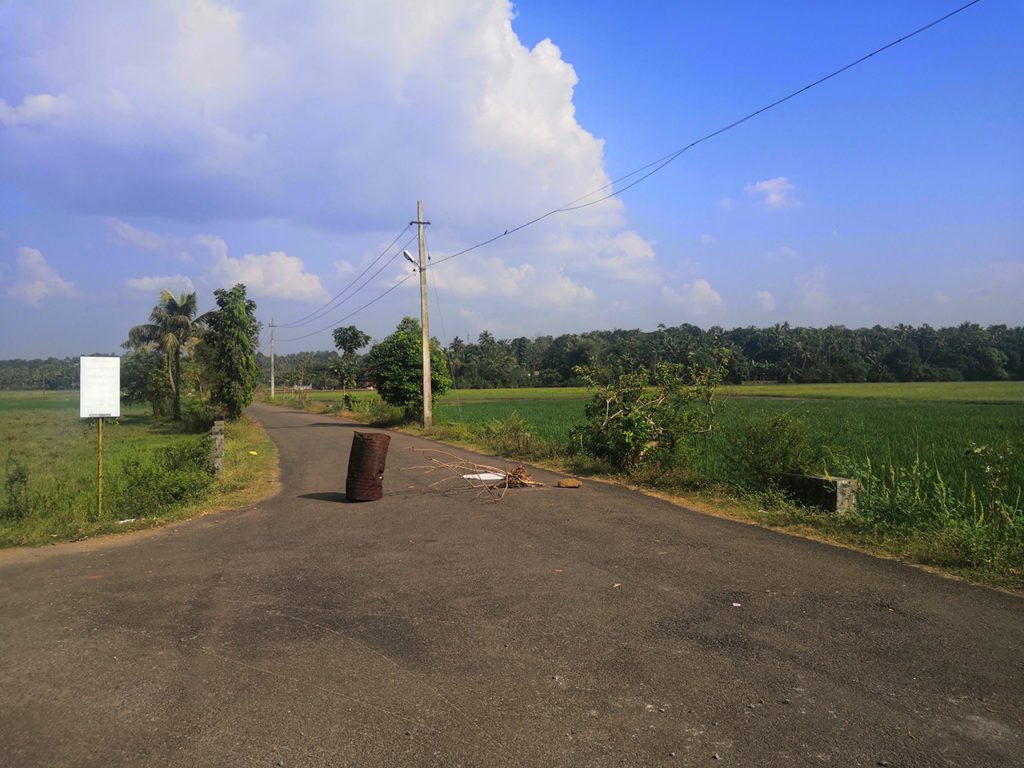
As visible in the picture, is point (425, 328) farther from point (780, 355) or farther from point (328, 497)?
point (780, 355)

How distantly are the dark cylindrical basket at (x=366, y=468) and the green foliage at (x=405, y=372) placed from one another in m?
18.8

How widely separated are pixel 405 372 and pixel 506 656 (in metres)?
26.4

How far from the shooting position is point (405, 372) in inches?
1193

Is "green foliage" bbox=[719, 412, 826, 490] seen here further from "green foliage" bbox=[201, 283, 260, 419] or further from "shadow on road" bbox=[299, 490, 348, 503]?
"green foliage" bbox=[201, 283, 260, 419]

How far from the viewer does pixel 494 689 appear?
399 cm

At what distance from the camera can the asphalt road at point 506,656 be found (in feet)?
11.1

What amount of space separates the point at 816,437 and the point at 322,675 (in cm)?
918

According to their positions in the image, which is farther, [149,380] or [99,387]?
[149,380]

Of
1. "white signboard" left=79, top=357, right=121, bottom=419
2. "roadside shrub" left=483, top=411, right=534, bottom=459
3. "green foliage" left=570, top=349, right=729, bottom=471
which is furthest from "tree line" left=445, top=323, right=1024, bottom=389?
"white signboard" left=79, top=357, right=121, bottom=419

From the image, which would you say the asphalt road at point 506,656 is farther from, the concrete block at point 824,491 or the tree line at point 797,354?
the tree line at point 797,354

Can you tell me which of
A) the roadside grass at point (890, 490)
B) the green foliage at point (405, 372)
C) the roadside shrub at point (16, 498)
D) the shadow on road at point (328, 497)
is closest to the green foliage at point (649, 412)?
the roadside grass at point (890, 490)

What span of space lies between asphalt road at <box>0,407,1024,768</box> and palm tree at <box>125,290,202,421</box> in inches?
1310

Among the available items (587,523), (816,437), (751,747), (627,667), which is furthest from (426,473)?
(751,747)

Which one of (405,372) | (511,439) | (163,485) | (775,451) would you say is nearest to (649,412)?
(775,451)
